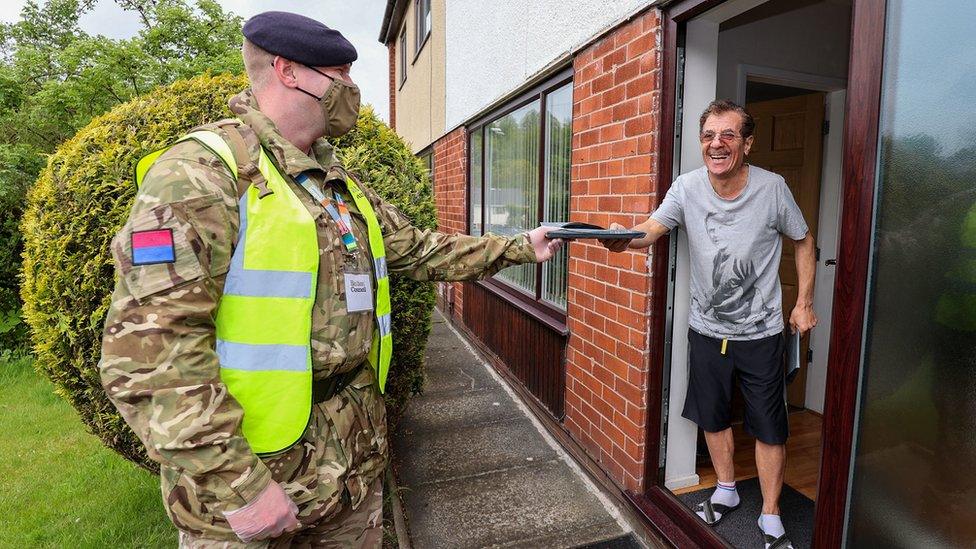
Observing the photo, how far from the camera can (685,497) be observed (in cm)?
303

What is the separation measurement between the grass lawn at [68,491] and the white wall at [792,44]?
13.9 ft

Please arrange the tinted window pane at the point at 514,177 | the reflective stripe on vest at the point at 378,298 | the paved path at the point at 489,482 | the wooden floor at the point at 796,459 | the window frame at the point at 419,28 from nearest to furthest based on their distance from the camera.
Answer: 1. the reflective stripe on vest at the point at 378,298
2. the paved path at the point at 489,482
3. the wooden floor at the point at 796,459
4. the tinted window pane at the point at 514,177
5. the window frame at the point at 419,28

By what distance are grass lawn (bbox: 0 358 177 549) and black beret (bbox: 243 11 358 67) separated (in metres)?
2.60

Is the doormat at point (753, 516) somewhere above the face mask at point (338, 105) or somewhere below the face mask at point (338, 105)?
below

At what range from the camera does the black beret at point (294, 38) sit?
1583 mm

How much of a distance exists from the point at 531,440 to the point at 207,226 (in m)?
3.21

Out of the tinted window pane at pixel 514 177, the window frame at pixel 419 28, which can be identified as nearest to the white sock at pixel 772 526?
the tinted window pane at pixel 514 177

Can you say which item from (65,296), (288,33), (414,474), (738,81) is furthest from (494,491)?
(738,81)

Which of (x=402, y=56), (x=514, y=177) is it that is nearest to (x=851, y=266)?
(x=514, y=177)

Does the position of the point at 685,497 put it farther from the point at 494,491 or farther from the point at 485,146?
the point at 485,146

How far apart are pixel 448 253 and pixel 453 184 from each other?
5445 mm

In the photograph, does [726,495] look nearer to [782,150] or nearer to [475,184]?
[782,150]

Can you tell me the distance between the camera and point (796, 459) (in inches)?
140

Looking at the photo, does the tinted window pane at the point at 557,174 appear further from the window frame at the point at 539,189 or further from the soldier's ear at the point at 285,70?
the soldier's ear at the point at 285,70
